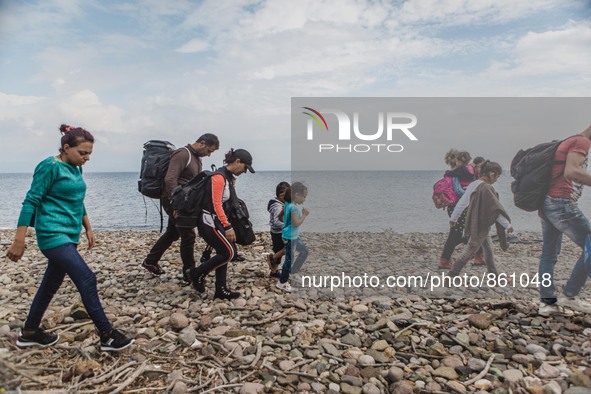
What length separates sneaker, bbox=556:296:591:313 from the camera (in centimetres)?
546

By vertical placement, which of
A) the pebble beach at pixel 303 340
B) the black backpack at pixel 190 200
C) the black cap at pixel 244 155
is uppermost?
the black cap at pixel 244 155

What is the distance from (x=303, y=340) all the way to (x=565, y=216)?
3695mm

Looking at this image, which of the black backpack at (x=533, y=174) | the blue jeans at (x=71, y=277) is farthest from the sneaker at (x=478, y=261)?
the blue jeans at (x=71, y=277)

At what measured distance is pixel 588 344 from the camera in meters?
4.41

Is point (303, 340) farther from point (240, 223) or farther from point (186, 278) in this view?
point (186, 278)

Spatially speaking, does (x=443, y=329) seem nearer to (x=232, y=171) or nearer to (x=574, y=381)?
(x=574, y=381)

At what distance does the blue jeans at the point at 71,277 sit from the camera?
3.95 meters

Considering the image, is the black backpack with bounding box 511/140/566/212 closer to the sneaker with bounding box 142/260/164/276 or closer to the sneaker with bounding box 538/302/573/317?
the sneaker with bounding box 538/302/573/317

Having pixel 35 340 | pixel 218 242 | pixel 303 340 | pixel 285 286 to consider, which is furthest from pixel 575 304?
pixel 35 340

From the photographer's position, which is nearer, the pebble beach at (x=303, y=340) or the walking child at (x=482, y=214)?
the pebble beach at (x=303, y=340)

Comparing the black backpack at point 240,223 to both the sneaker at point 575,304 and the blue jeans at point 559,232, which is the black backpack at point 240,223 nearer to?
the blue jeans at point 559,232

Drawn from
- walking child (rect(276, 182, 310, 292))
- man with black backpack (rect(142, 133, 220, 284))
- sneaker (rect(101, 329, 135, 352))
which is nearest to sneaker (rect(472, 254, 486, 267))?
walking child (rect(276, 182, 310, 292))

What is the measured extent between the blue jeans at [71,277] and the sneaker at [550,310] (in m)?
5.27

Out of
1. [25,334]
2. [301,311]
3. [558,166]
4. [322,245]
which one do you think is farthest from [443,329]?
[322,245]
